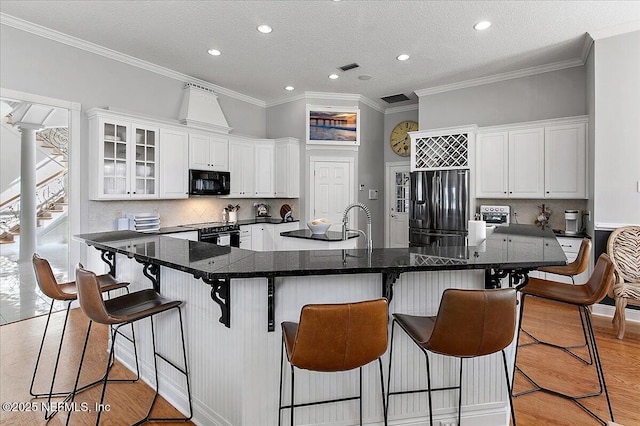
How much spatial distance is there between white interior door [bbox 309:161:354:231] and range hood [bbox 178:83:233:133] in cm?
179

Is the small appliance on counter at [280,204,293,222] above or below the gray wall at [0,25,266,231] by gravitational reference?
below

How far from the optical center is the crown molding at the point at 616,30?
368cm

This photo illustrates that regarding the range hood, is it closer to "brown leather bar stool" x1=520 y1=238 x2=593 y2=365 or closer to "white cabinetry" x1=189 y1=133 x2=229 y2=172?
"white cabinetry" x1=189 y1=133 x2=229 y2=172

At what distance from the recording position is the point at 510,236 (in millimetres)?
2631

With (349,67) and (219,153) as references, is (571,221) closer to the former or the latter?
(349,67)

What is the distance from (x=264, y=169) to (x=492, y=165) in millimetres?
3836

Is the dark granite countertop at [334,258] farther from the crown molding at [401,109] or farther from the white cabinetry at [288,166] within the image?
the crown molding at [401,109]

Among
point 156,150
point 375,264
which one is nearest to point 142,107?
point 156,150

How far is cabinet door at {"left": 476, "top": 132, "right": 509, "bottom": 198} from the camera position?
4949 mm

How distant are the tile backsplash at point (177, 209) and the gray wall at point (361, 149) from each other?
0.96 m

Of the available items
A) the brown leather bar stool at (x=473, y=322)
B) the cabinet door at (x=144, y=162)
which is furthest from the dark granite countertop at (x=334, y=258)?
the cabinet door at (x=144, y=162)

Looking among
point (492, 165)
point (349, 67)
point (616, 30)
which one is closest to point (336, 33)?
point (349, 67)

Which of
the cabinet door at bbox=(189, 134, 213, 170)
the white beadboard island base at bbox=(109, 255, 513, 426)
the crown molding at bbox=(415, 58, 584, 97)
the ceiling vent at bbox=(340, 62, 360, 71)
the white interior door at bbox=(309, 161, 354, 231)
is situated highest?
the ceiling vent at bbox=(340, 62, 360, 71)

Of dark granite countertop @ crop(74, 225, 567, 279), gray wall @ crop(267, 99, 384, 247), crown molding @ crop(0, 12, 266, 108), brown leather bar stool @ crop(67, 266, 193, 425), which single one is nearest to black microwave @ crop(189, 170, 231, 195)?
gray wall @ crop(267, 99, 384, 247)
